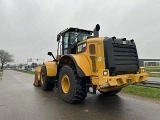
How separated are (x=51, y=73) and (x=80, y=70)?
3.34 meters

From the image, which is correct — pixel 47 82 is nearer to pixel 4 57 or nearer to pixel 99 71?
pixel 99 71

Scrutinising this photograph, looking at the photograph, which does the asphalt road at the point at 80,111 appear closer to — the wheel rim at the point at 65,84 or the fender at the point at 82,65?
the wheel rim at the point at 65,84

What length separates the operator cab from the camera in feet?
28.5

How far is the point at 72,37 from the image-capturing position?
8828mm

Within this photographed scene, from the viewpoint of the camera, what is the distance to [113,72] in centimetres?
644

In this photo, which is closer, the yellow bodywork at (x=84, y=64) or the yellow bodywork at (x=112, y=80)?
the yellow bodywork at (x=112, y=80)

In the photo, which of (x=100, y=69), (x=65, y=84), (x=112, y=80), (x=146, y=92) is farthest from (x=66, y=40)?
(x=146, y=92)

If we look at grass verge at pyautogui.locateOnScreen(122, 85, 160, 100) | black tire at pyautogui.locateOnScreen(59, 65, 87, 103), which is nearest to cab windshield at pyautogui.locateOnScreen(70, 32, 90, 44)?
black tire at pyautogui.locateOnScreen(59, 65, 87, 103)

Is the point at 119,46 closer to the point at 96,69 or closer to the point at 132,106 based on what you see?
the point at 96,69

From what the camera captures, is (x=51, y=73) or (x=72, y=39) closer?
(x=72, y=39)

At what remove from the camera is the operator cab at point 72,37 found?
8672 millimetres

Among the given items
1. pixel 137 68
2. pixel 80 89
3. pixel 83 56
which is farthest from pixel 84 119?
pixel 137 68

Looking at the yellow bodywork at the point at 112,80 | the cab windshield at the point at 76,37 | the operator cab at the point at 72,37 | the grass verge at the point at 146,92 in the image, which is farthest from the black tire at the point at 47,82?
the yellow bodywork at the point at 112,80

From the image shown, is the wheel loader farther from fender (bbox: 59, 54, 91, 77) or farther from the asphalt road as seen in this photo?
the asphalt road
